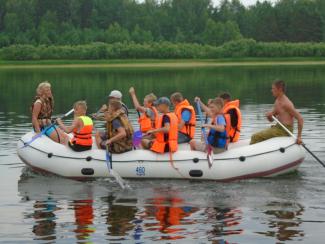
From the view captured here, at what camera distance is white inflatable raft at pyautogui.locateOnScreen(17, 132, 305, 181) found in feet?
40.0

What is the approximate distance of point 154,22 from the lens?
110m

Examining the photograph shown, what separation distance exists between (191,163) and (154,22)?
3870 inches

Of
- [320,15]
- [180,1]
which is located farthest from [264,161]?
[180,1]

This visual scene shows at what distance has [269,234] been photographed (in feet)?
30.0

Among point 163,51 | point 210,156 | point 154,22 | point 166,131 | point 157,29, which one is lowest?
point 163,51

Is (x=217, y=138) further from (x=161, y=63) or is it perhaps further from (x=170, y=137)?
(x=161, y=63)

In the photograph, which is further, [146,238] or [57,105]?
[57,105]

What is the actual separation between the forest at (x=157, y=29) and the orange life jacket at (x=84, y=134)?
60.2 meters

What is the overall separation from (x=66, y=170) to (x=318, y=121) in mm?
9571

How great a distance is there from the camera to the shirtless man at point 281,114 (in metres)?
12.4

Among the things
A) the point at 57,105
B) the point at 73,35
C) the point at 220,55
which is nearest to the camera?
the point at 57,105

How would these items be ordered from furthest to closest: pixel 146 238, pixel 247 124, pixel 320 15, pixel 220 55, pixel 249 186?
pixel 320 15 < pixel 220 55 < pixel 247 124 < pixel 249 186 < pixel 146 238

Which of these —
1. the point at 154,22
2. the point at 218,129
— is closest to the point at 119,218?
the point at 218,129

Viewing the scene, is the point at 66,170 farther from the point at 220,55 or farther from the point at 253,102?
the point at 220,55
